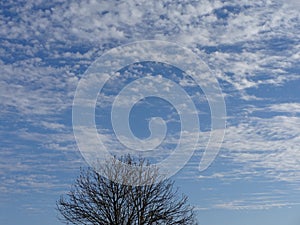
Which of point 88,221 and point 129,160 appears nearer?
point 88,221

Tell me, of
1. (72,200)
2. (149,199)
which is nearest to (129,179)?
(149,199)

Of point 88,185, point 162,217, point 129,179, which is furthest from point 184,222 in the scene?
point 88,185

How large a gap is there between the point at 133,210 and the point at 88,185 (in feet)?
11.3

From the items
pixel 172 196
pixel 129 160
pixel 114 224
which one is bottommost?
pixel 114 224

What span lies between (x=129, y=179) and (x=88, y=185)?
263cm

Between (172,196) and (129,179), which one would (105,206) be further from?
(172,196)

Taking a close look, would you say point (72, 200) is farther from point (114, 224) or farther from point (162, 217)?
point (162, 217)

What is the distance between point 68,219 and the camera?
3309cm

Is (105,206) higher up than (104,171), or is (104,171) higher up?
(104,171)

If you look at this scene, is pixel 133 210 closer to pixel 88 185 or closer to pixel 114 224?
pixel 114 224

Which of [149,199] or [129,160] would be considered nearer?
[149,199]

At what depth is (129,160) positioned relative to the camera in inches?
1374

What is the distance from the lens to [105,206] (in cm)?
3197

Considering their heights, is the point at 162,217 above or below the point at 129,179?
below
